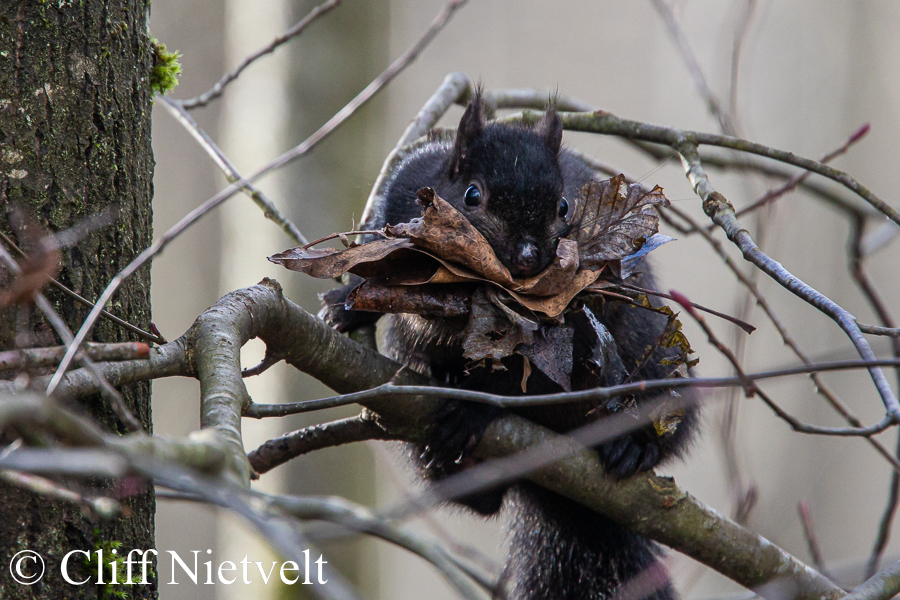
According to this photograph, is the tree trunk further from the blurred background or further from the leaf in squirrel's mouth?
the blurred background

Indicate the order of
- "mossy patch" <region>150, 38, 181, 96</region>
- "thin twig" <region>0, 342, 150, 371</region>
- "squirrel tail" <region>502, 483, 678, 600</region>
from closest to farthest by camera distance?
"thin twig" <region>0, 342, 150, 371</region>
"mossy patch" <region>150, 38, 181, 96</region>
"squirrel tail" <region>502, 483, 678, 600</region>

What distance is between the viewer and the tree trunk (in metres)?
1.09

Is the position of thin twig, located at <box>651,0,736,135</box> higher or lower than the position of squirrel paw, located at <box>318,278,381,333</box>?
higher

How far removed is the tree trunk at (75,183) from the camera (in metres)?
1.09

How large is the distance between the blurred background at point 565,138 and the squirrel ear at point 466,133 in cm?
122

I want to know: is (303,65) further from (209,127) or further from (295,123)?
(209,127)

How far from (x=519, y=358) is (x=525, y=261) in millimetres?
349

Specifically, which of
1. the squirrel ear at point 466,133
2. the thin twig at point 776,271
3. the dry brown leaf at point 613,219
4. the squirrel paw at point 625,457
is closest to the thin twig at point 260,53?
the squirrel ear at point 466,133

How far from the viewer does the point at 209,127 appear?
6.49 meters

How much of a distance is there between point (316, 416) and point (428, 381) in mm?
2655

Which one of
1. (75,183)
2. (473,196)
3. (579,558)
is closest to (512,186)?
(473,196)

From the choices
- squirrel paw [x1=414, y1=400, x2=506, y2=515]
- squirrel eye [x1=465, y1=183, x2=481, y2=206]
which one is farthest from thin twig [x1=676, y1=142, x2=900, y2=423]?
squirrel paw [x1=414, y1=400, x2=506, y2=515]
